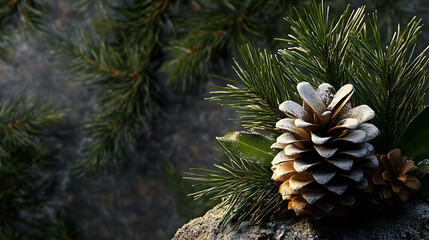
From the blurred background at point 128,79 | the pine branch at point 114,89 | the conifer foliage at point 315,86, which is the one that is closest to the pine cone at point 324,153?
the conifer foliage at point 315,86

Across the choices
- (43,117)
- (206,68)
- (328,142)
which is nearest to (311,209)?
(328,142)

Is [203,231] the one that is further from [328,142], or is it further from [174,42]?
[174,42]

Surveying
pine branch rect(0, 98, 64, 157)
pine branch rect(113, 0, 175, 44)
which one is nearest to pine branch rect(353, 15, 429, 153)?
pine branch rect(113, 0, 175, 44)

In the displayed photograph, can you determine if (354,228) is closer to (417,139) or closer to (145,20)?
(417,139)

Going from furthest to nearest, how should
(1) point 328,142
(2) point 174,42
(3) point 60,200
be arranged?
1. (3) point 60,200
2. (2) point 174,42
3. (1) point 328,142

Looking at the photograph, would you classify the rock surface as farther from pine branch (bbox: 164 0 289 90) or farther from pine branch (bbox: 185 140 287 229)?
pine branch (bbox: 164 0 289 90)
